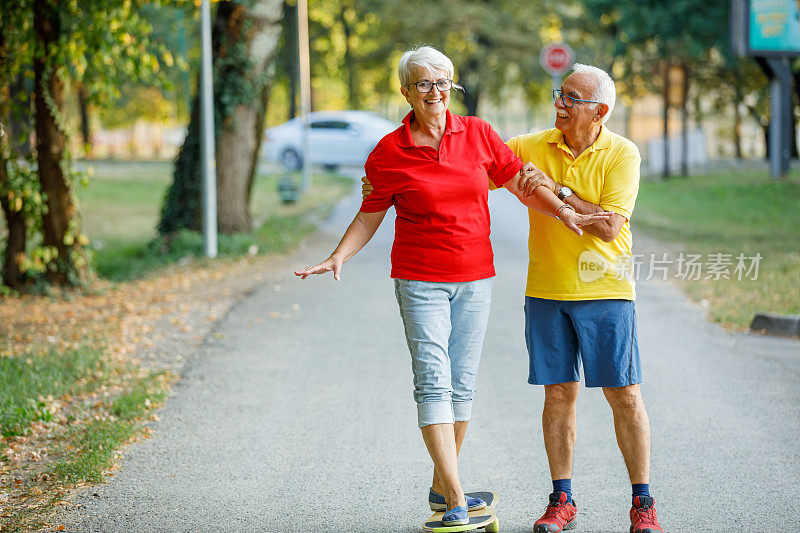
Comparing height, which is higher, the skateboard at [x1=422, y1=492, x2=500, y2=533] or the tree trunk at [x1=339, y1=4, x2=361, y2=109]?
the tree trunk at [x1=339, y1=4, x2=361, y2=109]

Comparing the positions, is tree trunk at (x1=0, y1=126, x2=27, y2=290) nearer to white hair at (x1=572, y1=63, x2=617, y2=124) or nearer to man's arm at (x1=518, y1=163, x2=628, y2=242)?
man's arm at (x1=518, y1=163, x2=628, y2=242)

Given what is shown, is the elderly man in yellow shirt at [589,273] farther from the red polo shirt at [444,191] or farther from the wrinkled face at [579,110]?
the red polo shirt at [444,191]

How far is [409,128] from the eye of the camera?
13.1 feet

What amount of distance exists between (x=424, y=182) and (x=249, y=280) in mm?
7934

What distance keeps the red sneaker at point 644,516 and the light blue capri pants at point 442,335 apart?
32.7 inches

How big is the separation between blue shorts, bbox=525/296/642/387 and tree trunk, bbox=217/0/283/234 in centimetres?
1064

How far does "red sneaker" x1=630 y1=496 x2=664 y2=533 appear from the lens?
404 centimetres

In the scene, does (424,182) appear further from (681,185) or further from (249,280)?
(681,185)

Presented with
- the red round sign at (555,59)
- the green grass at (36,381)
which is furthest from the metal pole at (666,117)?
the green grass at (36,381)

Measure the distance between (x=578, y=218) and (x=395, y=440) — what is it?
84.4 inches

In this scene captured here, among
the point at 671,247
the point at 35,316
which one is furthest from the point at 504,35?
the point at 35,316

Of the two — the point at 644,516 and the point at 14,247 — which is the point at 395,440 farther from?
the point at 14,247

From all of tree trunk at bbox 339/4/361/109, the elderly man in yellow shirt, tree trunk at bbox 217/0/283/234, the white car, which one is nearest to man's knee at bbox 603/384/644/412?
the elderly man in yellow shirt

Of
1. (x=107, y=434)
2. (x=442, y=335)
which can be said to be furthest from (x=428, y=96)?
(x=107, y=434)
